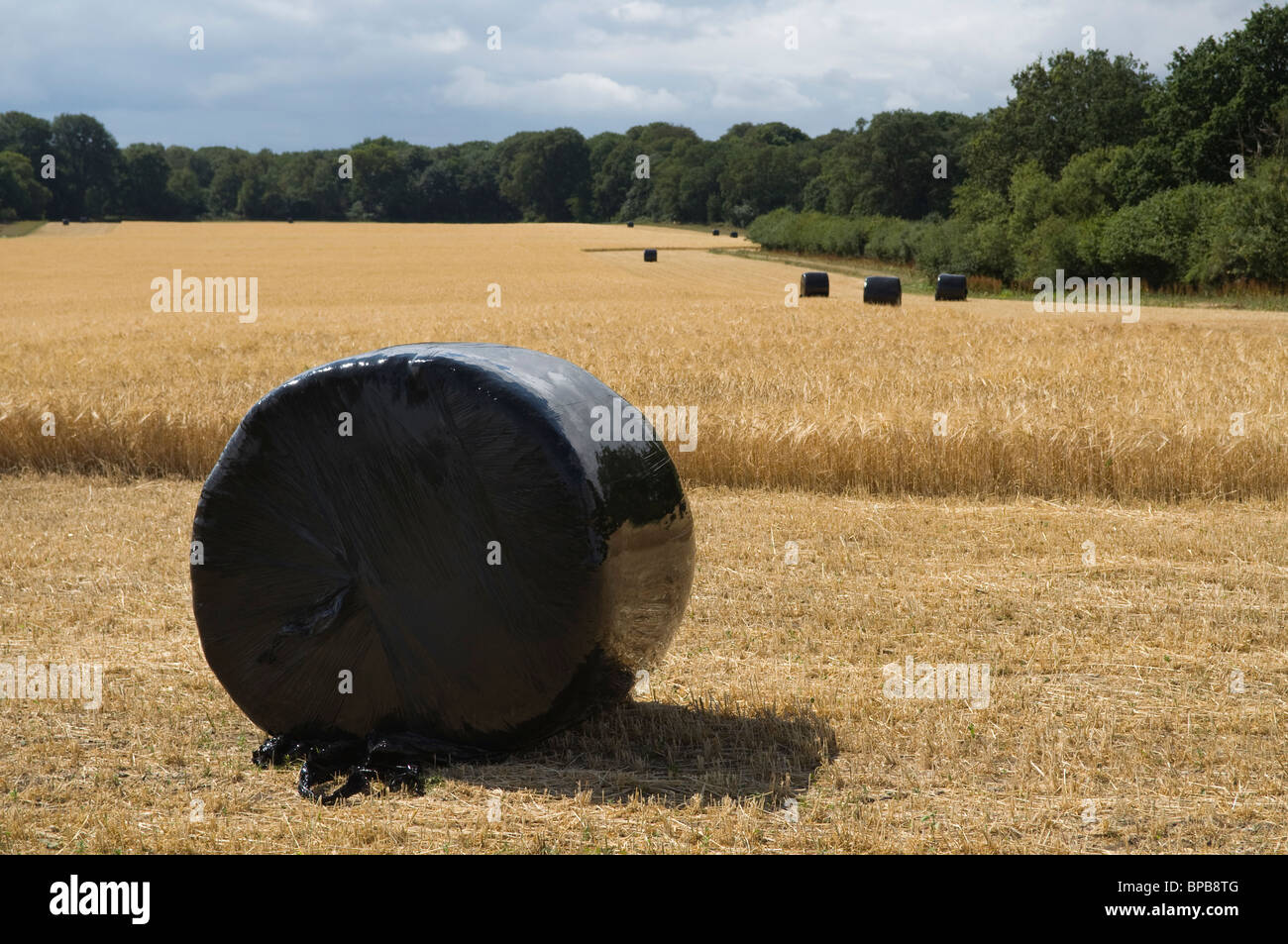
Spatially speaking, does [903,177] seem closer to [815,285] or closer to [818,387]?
[815,285]

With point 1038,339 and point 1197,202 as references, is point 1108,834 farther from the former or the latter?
point 1197,202

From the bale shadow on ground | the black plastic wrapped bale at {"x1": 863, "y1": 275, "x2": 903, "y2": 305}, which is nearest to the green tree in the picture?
the black plastic wrapped bale at {"x1": 863, "y1": 275, "x2": 903, "y2": 305}

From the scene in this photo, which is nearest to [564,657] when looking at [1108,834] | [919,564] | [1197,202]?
[1108,834]

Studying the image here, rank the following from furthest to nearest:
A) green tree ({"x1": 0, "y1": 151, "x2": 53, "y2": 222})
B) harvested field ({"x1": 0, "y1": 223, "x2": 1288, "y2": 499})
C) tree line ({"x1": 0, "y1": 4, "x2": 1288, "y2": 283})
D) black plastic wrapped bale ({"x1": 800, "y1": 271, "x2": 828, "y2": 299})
Result: green tree ({"x1": 0, "y1": 151, "x2": 53, "y2": 222})
tree line ({"x1": 0, "y1": 4, "x2": 1288, "y2": 283})
black plastic wrapped bale ({"x1": 800, "y1": 271, "x2": 828, "y2": 299})
harvested field ({"x1": 0, "y1": 223, "x2": 1288, "y2": 499})

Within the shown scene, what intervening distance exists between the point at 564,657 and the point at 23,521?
8.19m

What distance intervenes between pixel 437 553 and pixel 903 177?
9002 centimetres

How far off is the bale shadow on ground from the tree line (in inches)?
718

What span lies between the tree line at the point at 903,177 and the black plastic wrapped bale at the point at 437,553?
17801 millimetres

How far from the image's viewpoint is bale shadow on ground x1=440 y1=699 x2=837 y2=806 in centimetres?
546

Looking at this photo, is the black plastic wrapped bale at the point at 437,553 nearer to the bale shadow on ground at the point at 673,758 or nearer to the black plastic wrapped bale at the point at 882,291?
the bale shadow on ground at the point at 673,758

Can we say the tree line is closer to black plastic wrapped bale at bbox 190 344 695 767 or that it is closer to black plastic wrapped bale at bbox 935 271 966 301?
black plastic wrapped bale at bbox 935 271 966 301

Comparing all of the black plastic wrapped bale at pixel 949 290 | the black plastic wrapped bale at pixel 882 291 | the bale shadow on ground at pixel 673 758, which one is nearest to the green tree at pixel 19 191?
the black plastic wrapped bale at pixel 949 290

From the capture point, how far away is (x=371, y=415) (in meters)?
5.58
